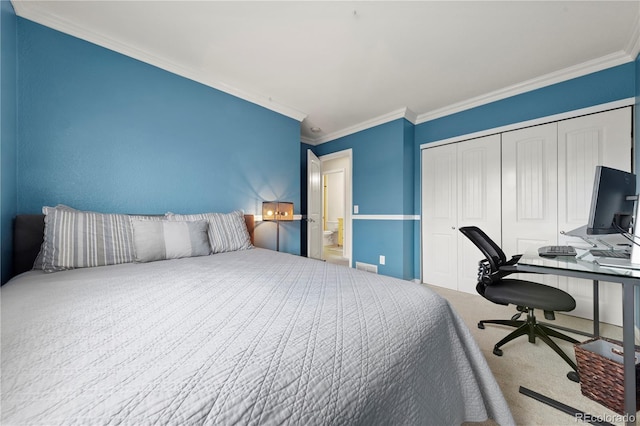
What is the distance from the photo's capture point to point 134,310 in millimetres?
828

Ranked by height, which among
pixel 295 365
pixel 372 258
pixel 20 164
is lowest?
pixel 372 258

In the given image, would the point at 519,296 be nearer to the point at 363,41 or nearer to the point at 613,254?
the point at 613,254

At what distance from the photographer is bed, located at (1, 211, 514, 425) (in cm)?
43

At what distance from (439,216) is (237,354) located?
3472 millimetres

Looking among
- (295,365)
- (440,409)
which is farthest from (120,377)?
(440,409)

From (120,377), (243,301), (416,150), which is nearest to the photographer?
(120,377)

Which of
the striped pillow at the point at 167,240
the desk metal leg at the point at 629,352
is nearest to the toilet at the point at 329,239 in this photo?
the striped pillow at the point at 167,240

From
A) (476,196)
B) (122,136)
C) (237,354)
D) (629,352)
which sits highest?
(122,136)

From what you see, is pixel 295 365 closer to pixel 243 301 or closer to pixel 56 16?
pixel 243 301

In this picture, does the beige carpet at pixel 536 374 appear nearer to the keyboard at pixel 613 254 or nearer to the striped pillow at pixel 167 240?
the keyboard at pixel 613 254

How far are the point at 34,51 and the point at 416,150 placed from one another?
13.5 ft

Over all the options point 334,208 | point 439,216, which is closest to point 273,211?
point 439,216

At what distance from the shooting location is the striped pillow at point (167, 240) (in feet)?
5.65

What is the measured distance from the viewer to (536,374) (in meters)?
1.54
